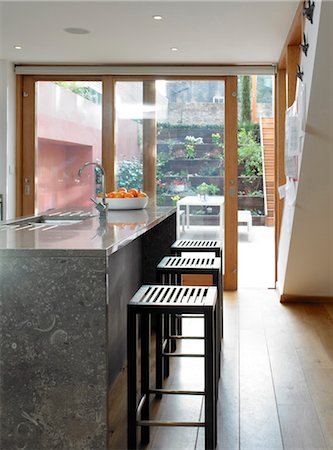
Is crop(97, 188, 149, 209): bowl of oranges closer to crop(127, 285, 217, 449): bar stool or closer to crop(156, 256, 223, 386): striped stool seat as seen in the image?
crop(156, 256, 223, 386): striped stool seat

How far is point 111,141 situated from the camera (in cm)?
627

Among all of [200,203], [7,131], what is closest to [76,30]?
[7,131]

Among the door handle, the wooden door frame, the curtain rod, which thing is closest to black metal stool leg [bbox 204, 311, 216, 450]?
the wooden door frame

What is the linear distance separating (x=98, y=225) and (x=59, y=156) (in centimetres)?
353

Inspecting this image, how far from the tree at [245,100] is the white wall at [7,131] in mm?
2326

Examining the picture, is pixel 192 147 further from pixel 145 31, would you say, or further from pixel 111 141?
pixel 145 31

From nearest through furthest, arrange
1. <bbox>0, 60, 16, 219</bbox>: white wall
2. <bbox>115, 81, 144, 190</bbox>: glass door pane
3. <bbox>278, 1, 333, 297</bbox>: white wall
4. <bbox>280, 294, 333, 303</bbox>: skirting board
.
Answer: <bbox>278, 1, 333, 297</bbox>: white wall
<bbox>280, 294, 333, 303</bbox>: skirting board
<bbox>0, 60, 16, 219</bbox>: white wall
<bbox>115, 81, 144, 190</bbox>: glass door pane

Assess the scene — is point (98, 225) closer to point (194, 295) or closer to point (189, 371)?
point (194, 295)

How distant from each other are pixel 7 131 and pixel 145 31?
2033 mm

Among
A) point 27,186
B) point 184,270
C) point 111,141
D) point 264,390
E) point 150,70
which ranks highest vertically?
point 150,70

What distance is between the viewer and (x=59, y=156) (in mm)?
6383

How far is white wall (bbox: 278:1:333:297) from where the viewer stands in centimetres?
323

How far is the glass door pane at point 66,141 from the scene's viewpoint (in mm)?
6277

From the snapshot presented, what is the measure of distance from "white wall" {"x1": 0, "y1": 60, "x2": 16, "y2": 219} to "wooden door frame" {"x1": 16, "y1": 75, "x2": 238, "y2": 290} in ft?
0.34
